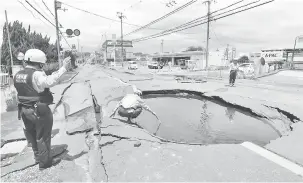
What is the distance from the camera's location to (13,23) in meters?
18.7

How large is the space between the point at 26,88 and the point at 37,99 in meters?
0.20

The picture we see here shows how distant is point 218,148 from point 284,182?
1.11 metres

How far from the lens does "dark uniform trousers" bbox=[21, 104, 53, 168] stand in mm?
2736

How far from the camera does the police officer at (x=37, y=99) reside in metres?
2.62

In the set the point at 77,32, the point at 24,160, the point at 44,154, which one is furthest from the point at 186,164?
the point at 77,32

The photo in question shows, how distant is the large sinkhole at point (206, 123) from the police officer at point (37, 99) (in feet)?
9.28

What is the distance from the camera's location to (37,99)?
2715 mm

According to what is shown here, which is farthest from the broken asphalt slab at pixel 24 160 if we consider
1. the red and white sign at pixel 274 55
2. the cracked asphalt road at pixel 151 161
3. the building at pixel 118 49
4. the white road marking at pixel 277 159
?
the building at pixel 118 49

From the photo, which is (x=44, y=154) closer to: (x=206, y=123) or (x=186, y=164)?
(x=186, y=164)

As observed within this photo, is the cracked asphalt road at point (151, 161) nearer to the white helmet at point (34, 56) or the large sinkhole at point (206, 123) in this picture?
the large sinkhole at point (206, 123)

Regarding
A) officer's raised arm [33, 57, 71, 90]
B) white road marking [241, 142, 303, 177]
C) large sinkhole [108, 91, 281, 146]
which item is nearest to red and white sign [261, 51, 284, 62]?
large sinkhole [108, 91, 281, 146]

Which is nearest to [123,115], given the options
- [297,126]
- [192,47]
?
[297,126]

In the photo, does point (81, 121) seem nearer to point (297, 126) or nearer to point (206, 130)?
point (206, 130)

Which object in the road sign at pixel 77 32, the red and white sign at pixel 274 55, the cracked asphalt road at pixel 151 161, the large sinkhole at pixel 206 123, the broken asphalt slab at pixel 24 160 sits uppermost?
the road sign at pixel 77 32
